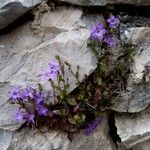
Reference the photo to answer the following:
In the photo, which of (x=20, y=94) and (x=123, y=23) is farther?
(x=123, y=23)

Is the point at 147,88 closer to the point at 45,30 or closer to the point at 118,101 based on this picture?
the point at 118,101

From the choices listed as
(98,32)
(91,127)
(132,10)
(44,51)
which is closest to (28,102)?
(44,51)

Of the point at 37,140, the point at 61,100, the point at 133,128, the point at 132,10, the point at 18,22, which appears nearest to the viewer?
the point at 61,100

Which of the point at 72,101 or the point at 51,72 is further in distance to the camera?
the point at 72,101

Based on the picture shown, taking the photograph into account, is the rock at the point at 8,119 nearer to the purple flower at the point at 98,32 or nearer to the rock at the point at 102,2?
the purple flower at the point at 98,32

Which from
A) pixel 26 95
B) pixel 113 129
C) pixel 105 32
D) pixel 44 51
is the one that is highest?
pixel 105 32

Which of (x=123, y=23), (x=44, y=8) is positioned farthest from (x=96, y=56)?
(x=44, y=8)

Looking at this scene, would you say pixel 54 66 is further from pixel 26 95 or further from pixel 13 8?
pixel 13 8
